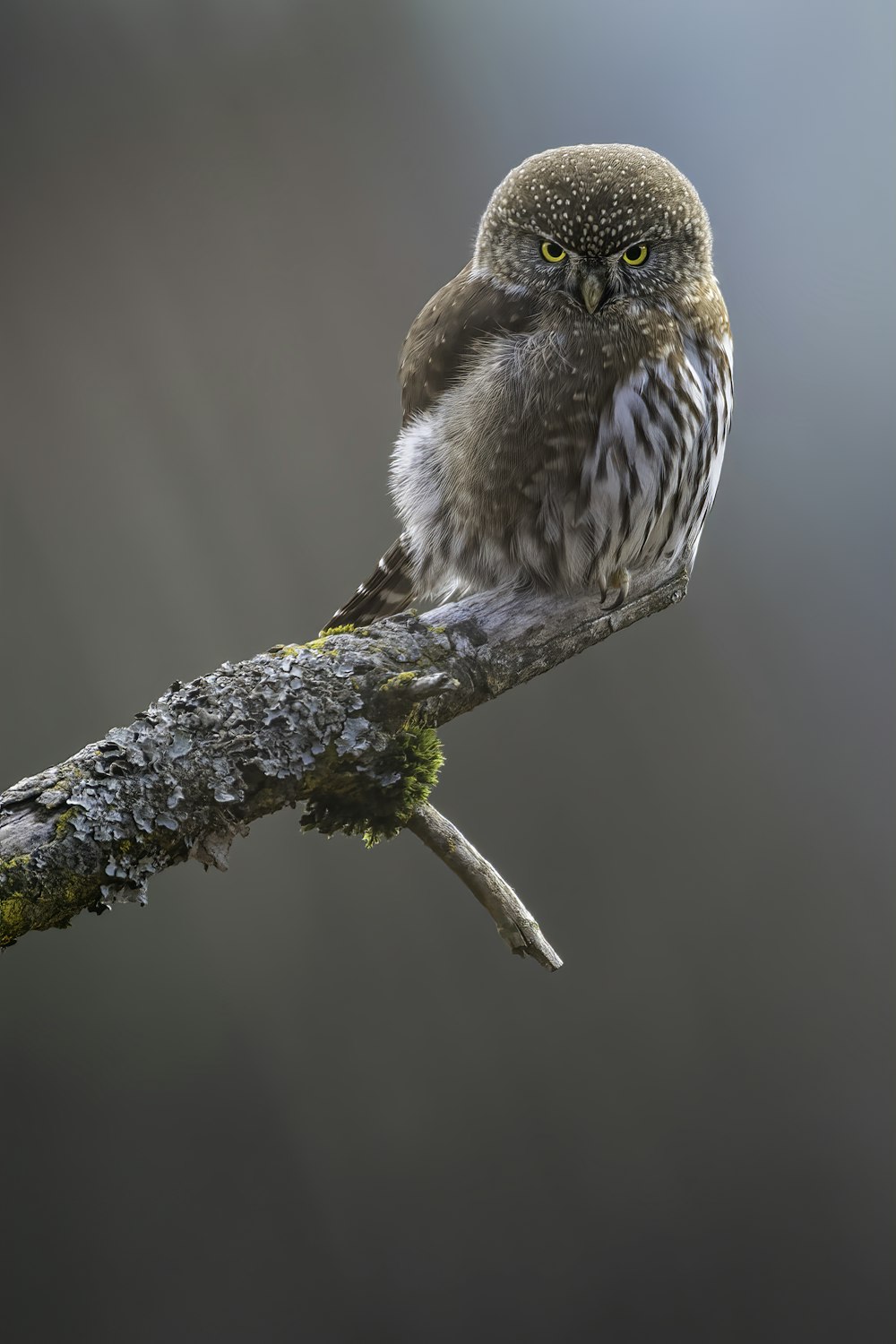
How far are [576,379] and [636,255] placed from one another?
0.22 meters

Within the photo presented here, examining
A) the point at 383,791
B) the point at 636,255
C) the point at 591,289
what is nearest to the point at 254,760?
the point at 383,791

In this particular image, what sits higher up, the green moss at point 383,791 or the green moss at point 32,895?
the green moss at point 383,791

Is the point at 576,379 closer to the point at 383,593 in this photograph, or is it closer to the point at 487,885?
the point at 383,593

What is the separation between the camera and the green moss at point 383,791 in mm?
1409

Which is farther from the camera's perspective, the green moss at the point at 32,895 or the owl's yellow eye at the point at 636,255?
the owl's yellow eye at the point at 636,255

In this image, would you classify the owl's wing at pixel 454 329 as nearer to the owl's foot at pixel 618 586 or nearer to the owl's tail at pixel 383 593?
the owl's tail at pixel 383 593

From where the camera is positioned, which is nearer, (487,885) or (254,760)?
(254,760)

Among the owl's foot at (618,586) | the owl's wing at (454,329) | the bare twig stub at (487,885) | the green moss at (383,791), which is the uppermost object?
the owl's wing at (454,329)

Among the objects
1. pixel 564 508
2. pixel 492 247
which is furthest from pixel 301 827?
pixel 492 247

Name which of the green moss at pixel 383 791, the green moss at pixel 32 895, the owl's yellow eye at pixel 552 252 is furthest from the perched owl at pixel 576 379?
the green moss at pixel 32 895

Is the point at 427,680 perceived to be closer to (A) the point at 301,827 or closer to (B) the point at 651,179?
(A) the point at 301,827

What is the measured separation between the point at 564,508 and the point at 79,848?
37.9 inches

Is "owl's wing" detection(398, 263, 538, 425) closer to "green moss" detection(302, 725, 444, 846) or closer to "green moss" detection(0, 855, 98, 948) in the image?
"green moss" detection(302, 725, 444, 846)

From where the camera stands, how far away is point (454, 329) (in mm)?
1813
